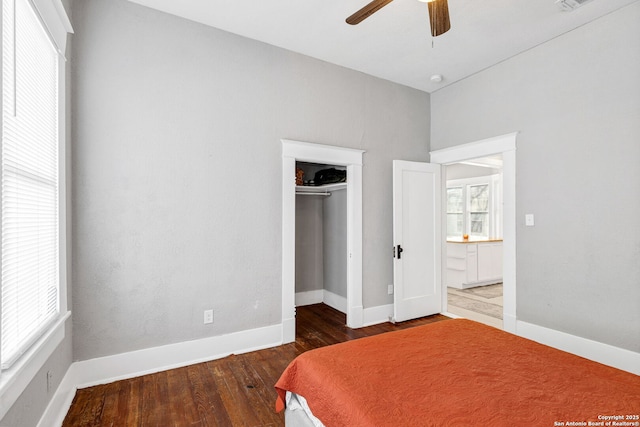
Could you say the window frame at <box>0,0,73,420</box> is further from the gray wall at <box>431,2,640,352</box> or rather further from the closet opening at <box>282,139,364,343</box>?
the gray wall at <box>431,2,640,352</box>

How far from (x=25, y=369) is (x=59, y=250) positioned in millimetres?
840

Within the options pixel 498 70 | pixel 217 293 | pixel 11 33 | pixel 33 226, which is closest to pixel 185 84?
pixel 11 33

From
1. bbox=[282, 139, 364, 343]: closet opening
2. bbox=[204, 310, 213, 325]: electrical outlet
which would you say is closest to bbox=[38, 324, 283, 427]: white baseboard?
bbox=[204, 310, 213, 325]: electrical outlet

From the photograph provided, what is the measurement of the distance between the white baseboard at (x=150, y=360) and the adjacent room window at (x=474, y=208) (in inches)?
210

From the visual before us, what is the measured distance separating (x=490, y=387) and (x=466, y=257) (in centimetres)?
475

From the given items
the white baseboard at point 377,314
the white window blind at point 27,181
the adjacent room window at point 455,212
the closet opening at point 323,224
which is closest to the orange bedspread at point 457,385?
the white window blind at point 27,181

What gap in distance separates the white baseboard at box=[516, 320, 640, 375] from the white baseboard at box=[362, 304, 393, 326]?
A: 4.62 ft

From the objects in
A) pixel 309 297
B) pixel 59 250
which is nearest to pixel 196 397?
pixel 59 250

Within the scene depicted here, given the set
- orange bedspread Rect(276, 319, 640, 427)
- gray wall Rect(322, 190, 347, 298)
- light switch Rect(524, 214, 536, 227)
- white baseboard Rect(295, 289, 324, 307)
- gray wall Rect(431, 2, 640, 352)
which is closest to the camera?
orange bedspread Rect(276, 319, 640, 427)

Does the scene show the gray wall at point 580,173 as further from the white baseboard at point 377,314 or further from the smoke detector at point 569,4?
the white baseboard at point 377,314

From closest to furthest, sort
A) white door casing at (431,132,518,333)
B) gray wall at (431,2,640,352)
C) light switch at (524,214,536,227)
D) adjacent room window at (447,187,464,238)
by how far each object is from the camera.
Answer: gray wall at (431,2,640,352) → light switch at (524,214,536,227) → white door casing at (431,132,518,333) → adjacent room window at (447,187,464,238)

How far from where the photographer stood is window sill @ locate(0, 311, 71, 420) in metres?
1.26

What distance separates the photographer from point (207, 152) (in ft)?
9.57

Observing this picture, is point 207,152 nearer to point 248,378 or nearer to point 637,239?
point 248,378
